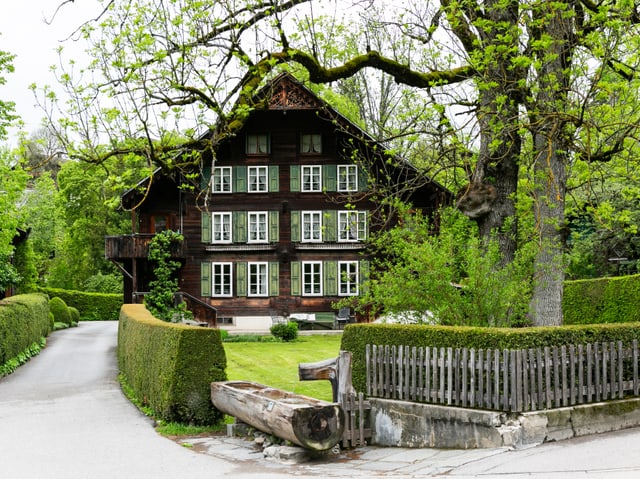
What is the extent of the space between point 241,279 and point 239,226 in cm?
247

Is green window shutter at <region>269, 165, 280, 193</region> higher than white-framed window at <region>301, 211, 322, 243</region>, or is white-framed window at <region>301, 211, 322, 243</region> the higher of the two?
green window shutter at <region>269, 165, 280, 193</region>

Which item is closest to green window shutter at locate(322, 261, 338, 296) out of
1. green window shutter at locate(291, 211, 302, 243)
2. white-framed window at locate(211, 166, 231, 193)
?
green window shutter at locate(291, 211, 302, 243)

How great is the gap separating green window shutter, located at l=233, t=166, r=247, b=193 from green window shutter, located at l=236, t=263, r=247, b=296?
11.5 ft

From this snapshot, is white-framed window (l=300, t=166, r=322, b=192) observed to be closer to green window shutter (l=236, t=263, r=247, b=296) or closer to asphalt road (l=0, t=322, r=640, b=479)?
green window shutter (l=236, t=263, r=247, b=296)

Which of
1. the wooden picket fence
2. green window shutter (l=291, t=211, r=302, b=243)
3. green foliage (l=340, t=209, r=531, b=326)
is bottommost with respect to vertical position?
the wooden picket fence

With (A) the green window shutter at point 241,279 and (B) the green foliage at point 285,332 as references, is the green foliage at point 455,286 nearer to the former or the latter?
(B) the green foliage at point 285,332

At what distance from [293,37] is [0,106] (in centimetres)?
1744

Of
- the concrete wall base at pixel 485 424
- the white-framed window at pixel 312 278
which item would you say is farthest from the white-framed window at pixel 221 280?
the concrete wall base at pixel 485 424

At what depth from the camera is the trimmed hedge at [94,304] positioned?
56.3 metres

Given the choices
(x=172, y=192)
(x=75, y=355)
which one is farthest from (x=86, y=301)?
(x=75, y=355)

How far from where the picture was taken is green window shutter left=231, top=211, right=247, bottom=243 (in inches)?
1521

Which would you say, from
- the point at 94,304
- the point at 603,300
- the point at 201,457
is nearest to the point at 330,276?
the point at 603,300

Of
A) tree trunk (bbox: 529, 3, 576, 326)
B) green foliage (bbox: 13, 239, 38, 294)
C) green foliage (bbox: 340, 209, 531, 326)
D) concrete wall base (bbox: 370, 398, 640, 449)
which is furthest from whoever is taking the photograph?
green foliage (bbox: 13, 239, 38, 294)

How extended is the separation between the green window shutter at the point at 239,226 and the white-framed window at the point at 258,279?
130 cm
